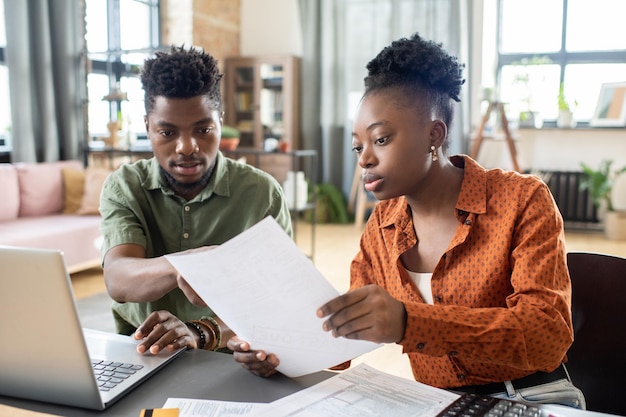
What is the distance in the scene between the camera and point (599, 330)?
1146mm

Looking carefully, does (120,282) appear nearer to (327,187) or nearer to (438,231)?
(438,231)

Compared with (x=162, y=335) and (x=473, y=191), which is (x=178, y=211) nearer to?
(x=162, y=335)

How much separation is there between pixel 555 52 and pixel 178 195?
5654mm

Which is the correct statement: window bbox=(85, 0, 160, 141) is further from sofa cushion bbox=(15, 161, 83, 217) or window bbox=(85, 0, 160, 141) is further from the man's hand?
the man's hand

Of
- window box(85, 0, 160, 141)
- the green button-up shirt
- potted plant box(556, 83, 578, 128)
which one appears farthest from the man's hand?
potted plant box(556, 83, 578, 128)

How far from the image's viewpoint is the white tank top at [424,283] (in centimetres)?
115

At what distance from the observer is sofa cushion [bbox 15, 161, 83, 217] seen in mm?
4449

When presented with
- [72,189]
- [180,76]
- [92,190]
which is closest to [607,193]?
[92,190]

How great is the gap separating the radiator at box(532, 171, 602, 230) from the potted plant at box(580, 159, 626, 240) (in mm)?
144

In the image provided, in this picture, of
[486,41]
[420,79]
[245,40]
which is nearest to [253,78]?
[245,40]

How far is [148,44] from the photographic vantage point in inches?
248

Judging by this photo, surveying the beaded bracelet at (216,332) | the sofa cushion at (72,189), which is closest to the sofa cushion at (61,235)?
the sofa cushion at (72,189)

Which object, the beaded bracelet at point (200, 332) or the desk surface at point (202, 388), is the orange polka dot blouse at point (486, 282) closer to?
the desk surface at point (202, 388)

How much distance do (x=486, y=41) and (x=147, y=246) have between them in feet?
18.8
